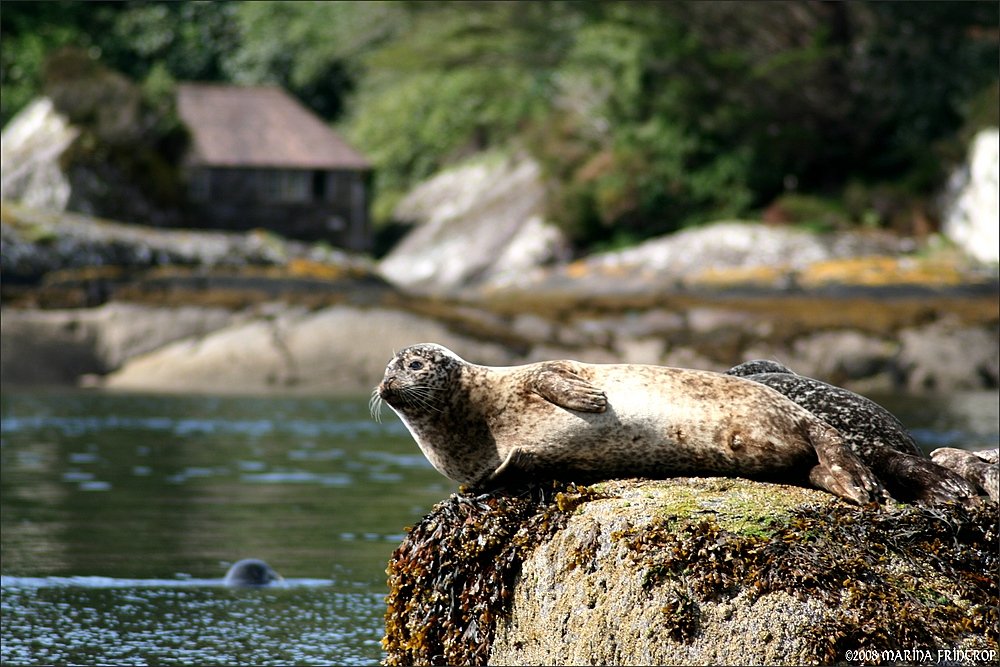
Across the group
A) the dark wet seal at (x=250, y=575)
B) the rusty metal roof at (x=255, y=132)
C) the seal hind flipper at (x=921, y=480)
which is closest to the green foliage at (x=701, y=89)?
the rusty metal roof at (x=255, y=132)

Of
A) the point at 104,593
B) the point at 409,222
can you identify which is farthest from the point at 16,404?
the point at 409,222

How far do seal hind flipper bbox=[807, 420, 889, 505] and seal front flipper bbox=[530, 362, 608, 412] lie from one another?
2.40ft

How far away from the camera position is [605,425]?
5242 millimetres

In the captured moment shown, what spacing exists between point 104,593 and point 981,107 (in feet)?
105

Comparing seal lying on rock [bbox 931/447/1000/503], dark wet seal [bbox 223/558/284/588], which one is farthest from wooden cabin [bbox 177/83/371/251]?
seal lying on rock [bbox 931/447/1000/503]

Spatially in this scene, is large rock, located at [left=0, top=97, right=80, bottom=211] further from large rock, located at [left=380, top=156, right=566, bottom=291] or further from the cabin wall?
large rock, located at [left=380, top=156, right=566, bottom=291]

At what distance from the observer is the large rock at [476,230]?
42594mm

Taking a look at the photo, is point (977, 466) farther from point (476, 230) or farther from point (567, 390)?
point (476, 230)

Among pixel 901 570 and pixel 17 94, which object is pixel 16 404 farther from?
pixel 17 94

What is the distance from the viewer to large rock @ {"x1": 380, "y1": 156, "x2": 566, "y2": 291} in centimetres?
4259

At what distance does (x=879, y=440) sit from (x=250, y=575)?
403cm

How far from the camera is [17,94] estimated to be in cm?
4459

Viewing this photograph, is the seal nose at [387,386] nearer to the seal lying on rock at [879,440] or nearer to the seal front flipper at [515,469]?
the seal front flipper at [515,469]

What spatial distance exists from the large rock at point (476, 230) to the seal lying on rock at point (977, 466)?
3454 centimetres
